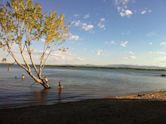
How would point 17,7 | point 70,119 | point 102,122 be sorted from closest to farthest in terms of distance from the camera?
point 102,122
point 70,119
point 17,7

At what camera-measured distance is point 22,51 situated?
105 feet

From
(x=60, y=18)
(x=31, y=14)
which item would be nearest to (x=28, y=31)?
(x=31, y=14)

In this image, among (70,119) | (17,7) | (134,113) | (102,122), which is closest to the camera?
(102,122)

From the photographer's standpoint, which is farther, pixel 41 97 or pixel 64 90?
pixel 64 90

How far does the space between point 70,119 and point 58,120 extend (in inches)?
26.3

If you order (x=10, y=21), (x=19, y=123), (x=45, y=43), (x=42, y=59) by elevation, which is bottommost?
(x=19, y=123)

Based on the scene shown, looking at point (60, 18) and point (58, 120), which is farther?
point (60, 18)

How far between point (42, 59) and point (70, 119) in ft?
76.3

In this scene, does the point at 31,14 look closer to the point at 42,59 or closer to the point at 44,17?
the point at 44,17

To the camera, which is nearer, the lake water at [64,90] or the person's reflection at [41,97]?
the person's reflection at [41,97]

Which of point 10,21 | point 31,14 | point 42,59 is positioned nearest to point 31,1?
point 31,14

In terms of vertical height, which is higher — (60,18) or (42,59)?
(60,18)

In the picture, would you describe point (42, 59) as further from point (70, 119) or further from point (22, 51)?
point (70, 119)

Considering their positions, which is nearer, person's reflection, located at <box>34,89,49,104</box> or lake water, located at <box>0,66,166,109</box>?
person's reflection, located at <box>34,89,49,104</box>
